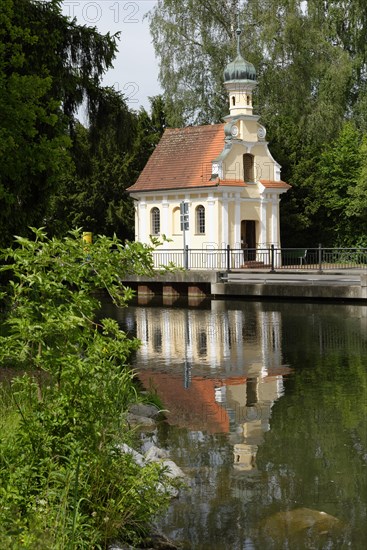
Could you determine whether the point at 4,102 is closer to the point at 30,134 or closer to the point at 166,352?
the point at 30,134

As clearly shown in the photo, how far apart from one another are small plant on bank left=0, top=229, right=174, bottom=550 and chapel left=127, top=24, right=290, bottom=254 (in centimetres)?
3608

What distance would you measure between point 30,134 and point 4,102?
60 centimetres

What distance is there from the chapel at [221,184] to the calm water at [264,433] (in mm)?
20549

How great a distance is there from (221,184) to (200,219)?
2.46m

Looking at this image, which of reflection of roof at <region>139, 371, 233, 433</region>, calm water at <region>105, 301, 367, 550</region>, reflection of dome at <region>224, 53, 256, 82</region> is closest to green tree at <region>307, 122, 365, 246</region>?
reflection of dome at <region>224, 53, 256, 82</region>

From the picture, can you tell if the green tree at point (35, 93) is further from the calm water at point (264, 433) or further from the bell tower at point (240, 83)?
the bell tower at point (240, 83)

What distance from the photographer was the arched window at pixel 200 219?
44.1 m

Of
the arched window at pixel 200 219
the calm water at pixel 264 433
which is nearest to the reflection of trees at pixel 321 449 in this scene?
the calm water at pixel 264 433

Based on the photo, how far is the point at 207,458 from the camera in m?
10.1

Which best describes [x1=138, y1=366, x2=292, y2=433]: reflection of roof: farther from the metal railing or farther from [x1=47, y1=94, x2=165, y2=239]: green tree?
[x1=47, y1=94, x2=165, y2=239]: green tree

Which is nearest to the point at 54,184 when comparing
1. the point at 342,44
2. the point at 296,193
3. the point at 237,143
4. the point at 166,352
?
the point at 166,352

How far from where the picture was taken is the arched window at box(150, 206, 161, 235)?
151ft

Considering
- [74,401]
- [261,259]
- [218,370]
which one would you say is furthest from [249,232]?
[74,401]

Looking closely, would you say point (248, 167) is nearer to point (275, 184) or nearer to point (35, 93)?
point (275, 184)
